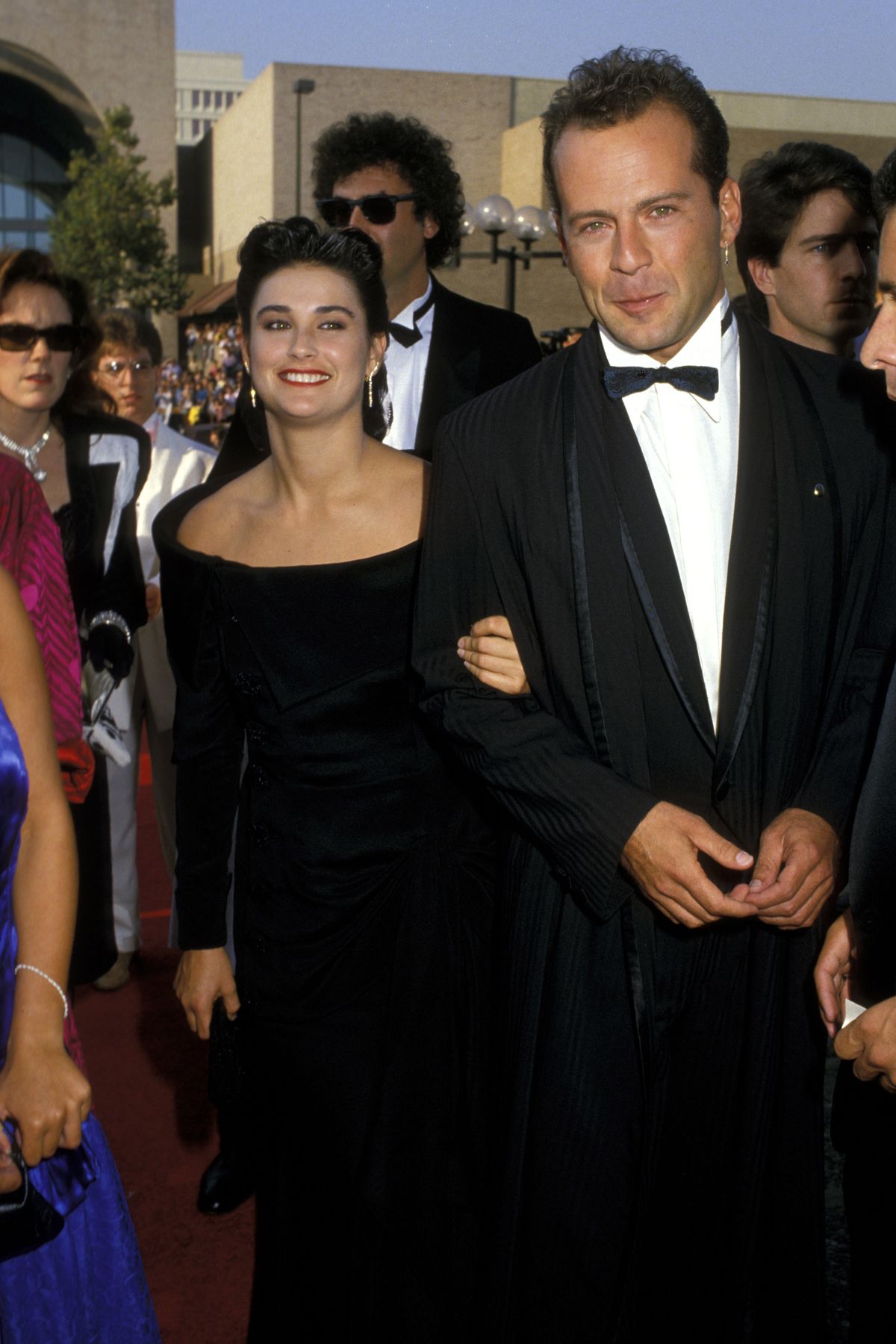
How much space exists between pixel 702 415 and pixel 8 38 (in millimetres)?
53583

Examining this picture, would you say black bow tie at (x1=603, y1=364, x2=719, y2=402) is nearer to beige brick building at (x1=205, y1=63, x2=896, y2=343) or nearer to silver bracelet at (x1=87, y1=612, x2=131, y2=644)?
silver bracelet at (x1=87, y1=612, x2=131, y2=644)

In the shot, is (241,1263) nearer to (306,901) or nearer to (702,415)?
(306,901)

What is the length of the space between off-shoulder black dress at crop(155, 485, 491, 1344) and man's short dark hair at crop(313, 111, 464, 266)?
7.09 ft

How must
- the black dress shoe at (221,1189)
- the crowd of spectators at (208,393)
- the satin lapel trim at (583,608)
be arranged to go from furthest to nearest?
1. the crowd of spectators at (208,393)
2. the black dress shoe at (221,1189)
3. the satin lapel trim at (583,608)

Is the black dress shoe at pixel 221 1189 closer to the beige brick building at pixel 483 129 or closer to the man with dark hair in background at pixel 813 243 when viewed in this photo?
the man with dark hair in background at pixel 813 243

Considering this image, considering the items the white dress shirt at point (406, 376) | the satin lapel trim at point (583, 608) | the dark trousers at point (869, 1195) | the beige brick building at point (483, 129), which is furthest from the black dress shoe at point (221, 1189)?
the beige brick building at point (483, 129)

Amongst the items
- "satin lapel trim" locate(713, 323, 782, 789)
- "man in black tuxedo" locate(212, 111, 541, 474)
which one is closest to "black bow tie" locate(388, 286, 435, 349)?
"man in black tuxedo" locate(212, 111, 541, 474)

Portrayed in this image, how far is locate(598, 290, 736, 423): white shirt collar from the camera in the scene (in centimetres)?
224

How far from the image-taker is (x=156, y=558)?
5.20 m

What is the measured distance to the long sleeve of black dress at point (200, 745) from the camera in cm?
→ 269

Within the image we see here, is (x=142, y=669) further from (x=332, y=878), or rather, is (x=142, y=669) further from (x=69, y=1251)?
(x=69, y=1251)

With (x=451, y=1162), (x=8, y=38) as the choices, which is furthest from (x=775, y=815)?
(x=8, y=38)

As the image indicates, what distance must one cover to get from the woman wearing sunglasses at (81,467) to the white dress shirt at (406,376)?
91 centimetres

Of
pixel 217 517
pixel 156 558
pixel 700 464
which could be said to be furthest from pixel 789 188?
pixel 156 558
